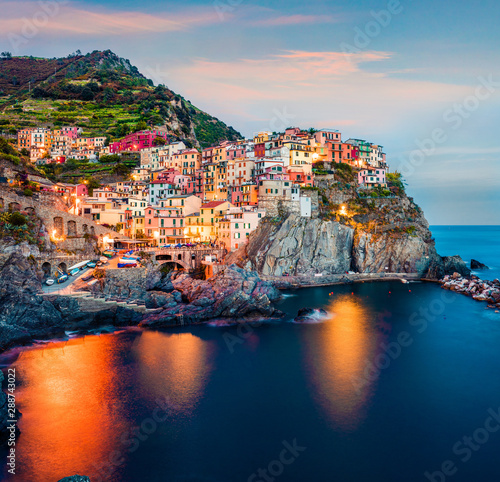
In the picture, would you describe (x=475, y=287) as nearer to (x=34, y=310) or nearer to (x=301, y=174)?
(x=301, y=174)

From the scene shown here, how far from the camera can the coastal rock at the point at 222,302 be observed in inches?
1551

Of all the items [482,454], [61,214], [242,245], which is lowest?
[482,454]

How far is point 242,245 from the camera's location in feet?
191

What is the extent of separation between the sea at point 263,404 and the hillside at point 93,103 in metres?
74.1

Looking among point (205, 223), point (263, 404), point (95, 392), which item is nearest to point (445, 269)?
point (205, 223)

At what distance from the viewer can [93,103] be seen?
12481cm

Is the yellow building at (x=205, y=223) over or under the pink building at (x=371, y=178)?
under

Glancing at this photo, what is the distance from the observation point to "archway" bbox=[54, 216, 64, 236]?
162ft

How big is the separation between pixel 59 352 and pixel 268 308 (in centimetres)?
1902

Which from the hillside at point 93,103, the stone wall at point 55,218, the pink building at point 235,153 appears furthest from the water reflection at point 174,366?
the hillside at point 93,103

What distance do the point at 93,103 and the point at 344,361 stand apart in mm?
118596

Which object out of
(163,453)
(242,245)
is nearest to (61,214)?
(242,245)

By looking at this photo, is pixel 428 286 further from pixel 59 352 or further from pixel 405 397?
pixel 59 352

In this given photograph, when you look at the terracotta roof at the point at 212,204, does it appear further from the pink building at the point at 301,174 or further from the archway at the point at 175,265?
the pink building at the point at 301,174
